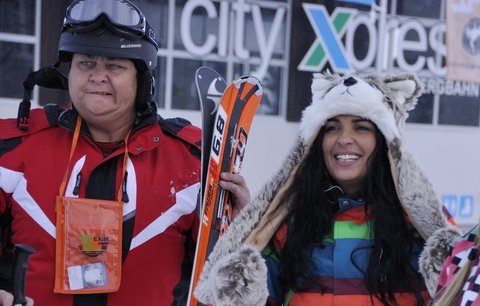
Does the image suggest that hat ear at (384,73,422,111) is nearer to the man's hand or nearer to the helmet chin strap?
the man's hand

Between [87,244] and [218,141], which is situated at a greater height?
[218,141]

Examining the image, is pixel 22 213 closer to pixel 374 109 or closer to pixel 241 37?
pixel 374 109

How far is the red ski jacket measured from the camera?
6.42 feet

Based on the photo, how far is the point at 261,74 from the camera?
6.12 m

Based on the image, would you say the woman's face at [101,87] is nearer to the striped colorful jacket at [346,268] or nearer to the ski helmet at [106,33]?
the ski helmet at [106,33]

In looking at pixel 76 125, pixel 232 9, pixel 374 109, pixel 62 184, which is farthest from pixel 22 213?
pixel 232 9

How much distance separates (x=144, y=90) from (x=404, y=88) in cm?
81

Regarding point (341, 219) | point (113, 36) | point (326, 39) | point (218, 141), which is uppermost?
point (326, 39)

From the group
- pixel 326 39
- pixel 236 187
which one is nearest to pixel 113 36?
pixel 236 187

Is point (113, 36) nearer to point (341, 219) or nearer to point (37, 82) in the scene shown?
point (37, 82)

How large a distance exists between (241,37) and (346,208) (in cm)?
428

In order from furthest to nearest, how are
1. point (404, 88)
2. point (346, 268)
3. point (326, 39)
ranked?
point (326, 39) < point (404, 88) < point (346, 268)

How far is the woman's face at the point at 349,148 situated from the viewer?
189 cm

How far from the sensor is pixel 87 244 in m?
1.98
